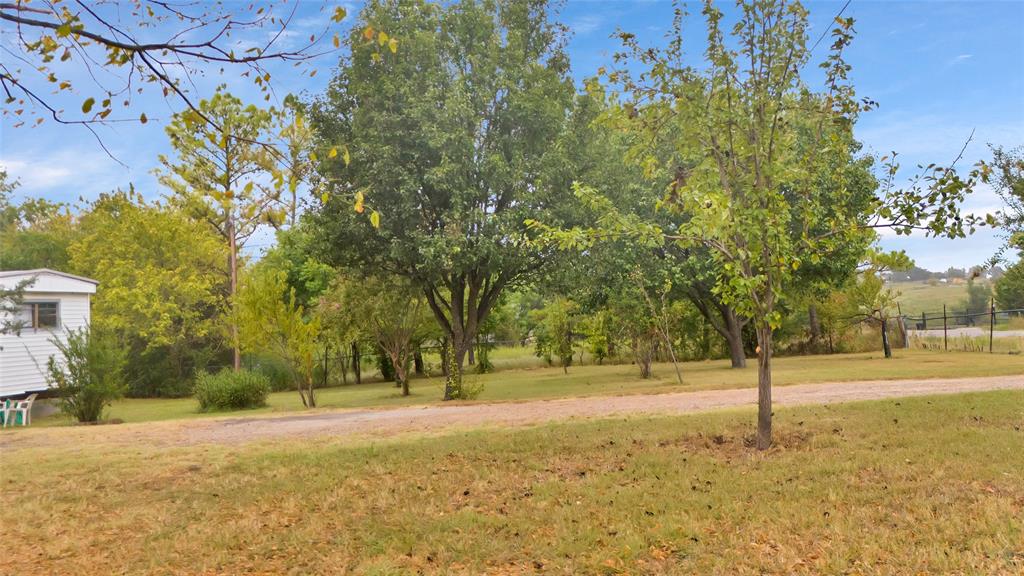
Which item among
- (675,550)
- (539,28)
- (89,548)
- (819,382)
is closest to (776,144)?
(675,550)

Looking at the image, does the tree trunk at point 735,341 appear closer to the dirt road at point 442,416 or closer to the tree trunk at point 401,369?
the dirt road at point 442,416

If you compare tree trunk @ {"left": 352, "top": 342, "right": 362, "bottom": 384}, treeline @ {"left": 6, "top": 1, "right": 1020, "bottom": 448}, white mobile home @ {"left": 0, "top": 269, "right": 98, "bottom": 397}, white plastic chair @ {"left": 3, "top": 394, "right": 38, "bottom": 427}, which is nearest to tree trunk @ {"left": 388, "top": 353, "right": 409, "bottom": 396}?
treeline @ {"left": 6, "top": 1, "right": 1020, "bottom": 448}

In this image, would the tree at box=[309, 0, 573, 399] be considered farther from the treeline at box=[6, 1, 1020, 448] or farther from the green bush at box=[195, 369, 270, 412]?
the green bush at box=[195, 369, 270, 412]

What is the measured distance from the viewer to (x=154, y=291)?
27312 millimetres

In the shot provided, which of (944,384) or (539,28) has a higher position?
(539,28)

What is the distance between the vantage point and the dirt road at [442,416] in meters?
10.3

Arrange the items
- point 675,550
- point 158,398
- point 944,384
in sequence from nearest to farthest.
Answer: point 675,550, point 944,384, point 158,398

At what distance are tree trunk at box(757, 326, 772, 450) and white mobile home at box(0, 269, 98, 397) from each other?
788 inches

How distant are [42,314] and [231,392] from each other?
9035 mm

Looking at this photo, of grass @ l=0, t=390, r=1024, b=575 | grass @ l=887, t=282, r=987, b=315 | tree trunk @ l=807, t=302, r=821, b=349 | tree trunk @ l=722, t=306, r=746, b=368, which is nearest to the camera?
grass @ l=0, t=390, r=1024, b=575

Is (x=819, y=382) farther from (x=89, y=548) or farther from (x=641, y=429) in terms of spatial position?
(x=89, y=548)

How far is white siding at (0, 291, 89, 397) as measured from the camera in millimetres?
20406

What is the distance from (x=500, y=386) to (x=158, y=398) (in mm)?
14767

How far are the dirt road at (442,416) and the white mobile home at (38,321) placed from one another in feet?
32.3
